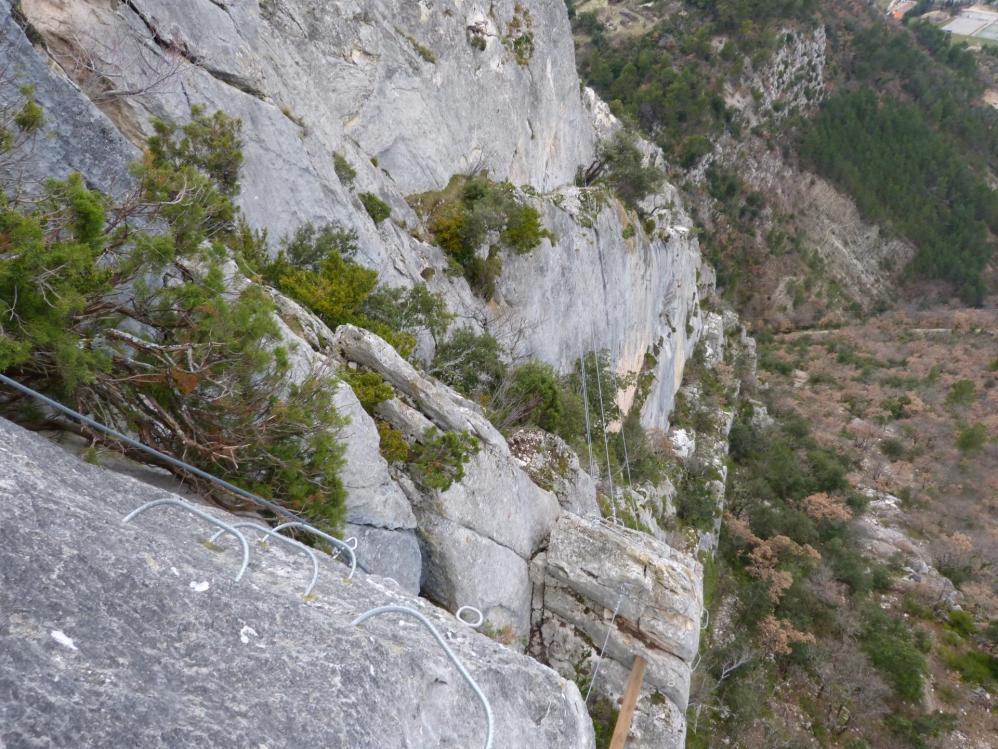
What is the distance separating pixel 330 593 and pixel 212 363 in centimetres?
256

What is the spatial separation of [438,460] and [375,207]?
8.84 metres

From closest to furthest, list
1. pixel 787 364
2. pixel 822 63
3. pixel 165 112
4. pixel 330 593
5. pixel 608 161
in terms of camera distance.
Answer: pixel 330 593 → pixel 165 112 → pixel 608 161 → pixel 787 364 → pixel 822 63

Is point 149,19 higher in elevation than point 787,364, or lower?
lower

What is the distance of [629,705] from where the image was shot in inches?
451

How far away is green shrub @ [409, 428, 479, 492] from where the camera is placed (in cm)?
909

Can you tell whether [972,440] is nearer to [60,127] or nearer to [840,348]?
[840,348]

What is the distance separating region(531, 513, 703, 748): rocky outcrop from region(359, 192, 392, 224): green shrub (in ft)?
32.4

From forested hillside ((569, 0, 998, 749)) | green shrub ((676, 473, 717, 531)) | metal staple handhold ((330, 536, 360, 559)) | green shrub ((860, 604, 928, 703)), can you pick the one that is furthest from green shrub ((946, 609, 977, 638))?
metal staple handhold ((330, 536, 360, 559))

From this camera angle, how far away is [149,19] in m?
10.3

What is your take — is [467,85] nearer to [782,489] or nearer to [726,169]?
[782,489]

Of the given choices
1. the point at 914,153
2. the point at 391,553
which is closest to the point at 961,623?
the point at 391,553

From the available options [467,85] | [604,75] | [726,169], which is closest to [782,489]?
[467,85]

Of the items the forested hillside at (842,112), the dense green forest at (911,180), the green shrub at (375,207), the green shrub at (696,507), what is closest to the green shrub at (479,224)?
the green shrub at (375,207)

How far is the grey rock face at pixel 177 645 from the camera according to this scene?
2752mm
